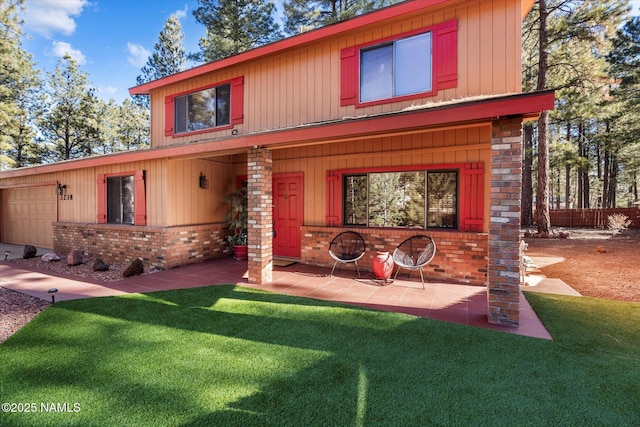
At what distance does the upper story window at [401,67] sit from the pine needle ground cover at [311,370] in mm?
4236

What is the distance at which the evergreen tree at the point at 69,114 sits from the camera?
1941cm

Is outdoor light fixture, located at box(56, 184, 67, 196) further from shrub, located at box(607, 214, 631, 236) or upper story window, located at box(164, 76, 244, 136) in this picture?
shrub, located at box(607, 214, 631, 236)

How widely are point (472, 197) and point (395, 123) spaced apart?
97.3 inches

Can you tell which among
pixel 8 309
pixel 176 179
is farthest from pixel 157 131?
pixel 8 309

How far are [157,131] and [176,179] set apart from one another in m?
2.63

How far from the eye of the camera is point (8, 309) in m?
4.39

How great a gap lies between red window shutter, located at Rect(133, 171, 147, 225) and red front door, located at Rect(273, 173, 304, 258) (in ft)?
10.5

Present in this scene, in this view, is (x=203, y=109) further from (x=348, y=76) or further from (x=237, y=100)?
(x=348, y=76)

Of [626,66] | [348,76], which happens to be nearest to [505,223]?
[348,76]

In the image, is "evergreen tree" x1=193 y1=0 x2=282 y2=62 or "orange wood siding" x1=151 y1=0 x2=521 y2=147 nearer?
"orange wood siding" x1=151 y1=0 x2=521 y2=147

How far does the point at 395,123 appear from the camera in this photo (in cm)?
424

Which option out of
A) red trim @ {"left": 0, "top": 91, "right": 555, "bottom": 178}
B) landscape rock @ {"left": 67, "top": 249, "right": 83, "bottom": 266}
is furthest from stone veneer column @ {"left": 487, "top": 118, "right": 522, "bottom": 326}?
landscape rock @ {"left": 67, "top": 249, "right": 83, "bottom": 266}

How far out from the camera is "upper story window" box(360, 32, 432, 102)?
18.8 feet

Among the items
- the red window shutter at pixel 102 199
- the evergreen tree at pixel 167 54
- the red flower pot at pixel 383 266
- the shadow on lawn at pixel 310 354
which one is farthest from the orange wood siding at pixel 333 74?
the evergreen tree at pixel 167 54
